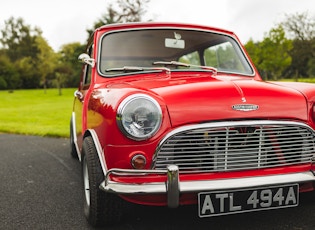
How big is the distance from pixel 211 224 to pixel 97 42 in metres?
1.96

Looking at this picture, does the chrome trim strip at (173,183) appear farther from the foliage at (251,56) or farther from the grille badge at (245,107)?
the foliage at (251,56)

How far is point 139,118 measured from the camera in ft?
7.58


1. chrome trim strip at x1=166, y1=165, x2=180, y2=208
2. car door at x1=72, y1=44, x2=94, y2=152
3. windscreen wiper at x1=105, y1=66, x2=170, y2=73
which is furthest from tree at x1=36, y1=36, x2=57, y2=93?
chrome trim strip at x1=166, y1=165, x2=180, y2=208

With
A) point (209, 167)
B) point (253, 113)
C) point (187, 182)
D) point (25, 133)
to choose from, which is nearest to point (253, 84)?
point (253, 113)

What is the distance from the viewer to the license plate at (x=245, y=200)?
2.22m

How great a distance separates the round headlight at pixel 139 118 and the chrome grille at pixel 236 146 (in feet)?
0.41

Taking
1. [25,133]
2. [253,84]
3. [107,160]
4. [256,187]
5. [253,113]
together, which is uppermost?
[253,84]

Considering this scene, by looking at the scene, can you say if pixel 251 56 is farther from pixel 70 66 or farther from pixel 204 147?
pixel 204 147

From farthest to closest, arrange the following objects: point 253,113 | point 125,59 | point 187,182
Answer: point 125,59 < point 253,113 < point 187,182

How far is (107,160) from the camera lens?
2.41 metres

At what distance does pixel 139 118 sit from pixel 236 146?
64cm

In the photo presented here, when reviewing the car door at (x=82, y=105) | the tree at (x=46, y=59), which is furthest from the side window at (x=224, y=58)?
the tree at (x=46, y=59)

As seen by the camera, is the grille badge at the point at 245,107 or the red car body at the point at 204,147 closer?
the red car body at the point at 204,147

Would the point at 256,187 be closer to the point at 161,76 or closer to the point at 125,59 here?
the point at 161,76
